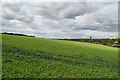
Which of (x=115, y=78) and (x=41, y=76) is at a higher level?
(x=41, y=76)

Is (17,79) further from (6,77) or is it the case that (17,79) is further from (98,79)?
(98,79)

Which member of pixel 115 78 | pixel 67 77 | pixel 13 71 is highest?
pixel 13 71

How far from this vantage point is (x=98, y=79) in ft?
52.7

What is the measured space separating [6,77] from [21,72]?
1993mm

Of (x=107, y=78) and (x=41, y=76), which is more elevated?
(x=41, y=76)

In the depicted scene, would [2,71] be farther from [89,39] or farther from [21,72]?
[89,39]

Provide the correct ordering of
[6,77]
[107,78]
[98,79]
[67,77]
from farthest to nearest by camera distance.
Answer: [107,78], [98,79], [67,77], [6,77]

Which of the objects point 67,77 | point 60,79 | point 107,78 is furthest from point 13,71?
point 107,78

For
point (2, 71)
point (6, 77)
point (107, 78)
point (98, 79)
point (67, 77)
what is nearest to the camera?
point (6, 77)

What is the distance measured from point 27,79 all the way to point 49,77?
249 centimetres

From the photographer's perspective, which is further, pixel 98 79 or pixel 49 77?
pixel 98 79

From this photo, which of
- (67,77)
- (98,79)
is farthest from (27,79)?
(98,79)

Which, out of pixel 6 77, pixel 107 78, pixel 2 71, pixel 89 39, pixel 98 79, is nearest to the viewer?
pixel 6 77

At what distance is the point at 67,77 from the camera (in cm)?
1469
